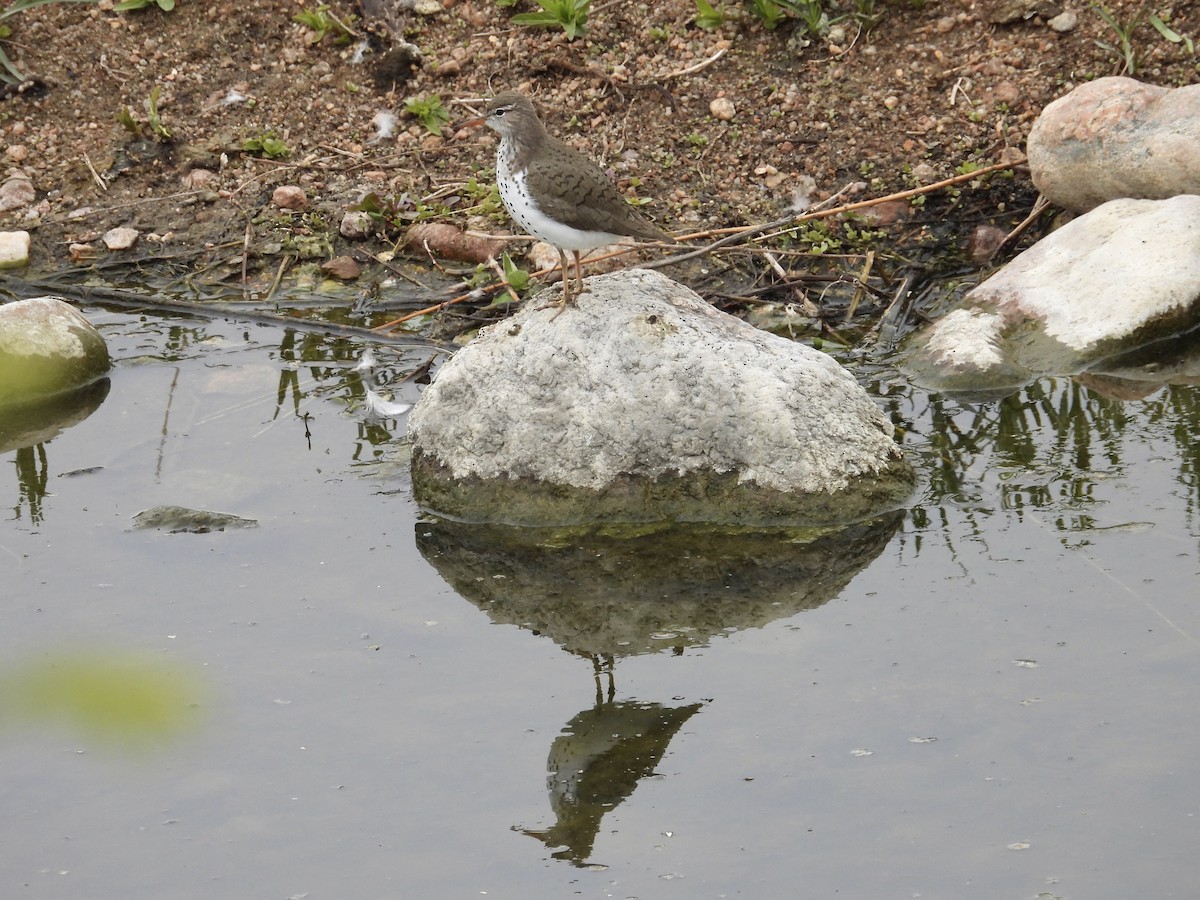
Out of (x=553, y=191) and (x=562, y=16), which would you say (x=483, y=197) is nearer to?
(x=562, y=16)

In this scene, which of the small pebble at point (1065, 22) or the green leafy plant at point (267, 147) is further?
the green leafy plant at point (267, 147)

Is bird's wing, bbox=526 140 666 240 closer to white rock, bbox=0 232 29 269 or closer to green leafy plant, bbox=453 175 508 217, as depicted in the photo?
green leafy plant, bbox=453 175 508 217

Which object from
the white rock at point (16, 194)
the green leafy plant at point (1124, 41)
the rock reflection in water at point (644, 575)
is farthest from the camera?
the white rock at point (16, 194)

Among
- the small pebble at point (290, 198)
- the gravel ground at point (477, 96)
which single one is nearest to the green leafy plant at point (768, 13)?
the gravel ground at point (477, 96)

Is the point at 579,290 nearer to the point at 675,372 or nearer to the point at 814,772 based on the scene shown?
the point at 675,372

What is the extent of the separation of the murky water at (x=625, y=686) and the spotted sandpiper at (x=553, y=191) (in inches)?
53.5

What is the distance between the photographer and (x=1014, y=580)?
5.24m

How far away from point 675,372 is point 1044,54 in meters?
4.53

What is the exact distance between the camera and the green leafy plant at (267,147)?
30.3 ft

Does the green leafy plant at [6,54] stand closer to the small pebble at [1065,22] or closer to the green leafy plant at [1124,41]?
the small pebble at [1065,22]

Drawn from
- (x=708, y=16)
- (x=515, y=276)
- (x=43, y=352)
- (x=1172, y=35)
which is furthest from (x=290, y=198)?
(x=1172, y=35)

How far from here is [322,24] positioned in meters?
9.70

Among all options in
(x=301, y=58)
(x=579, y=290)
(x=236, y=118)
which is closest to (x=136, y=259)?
(x=236, y=118)

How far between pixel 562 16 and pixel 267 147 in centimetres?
221
